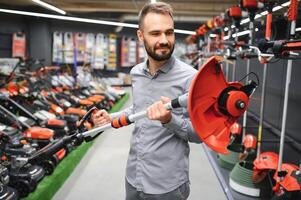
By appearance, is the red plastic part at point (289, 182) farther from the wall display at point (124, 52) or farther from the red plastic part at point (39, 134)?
the wall display at point (124, 52)

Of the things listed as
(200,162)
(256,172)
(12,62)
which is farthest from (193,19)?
(256,172)

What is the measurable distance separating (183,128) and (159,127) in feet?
0.48

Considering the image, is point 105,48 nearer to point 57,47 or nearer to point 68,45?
point 68,45

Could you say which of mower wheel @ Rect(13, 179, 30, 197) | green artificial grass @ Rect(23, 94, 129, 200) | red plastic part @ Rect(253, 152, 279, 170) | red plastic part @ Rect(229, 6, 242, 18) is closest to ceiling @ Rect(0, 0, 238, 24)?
red plastic part @ Rect(229, 6, 242, 18)

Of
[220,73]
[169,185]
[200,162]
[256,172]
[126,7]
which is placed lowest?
[200,162]

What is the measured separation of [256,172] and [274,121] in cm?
273

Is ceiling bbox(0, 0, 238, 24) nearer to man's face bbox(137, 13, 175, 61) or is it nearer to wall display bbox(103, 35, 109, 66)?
wall display bbox(103, 35, 109, 66)

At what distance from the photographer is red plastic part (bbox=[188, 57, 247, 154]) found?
99cm

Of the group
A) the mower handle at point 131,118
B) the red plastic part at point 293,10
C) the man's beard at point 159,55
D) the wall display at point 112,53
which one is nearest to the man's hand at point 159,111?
the mower handle at point 131,118

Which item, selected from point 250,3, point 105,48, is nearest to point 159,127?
point 250,3

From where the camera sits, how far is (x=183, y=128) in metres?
1.22

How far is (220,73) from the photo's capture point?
3.39ft

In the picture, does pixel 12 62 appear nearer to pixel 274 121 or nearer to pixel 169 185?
pixel 274 121

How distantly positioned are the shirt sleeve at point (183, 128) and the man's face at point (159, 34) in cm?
27
